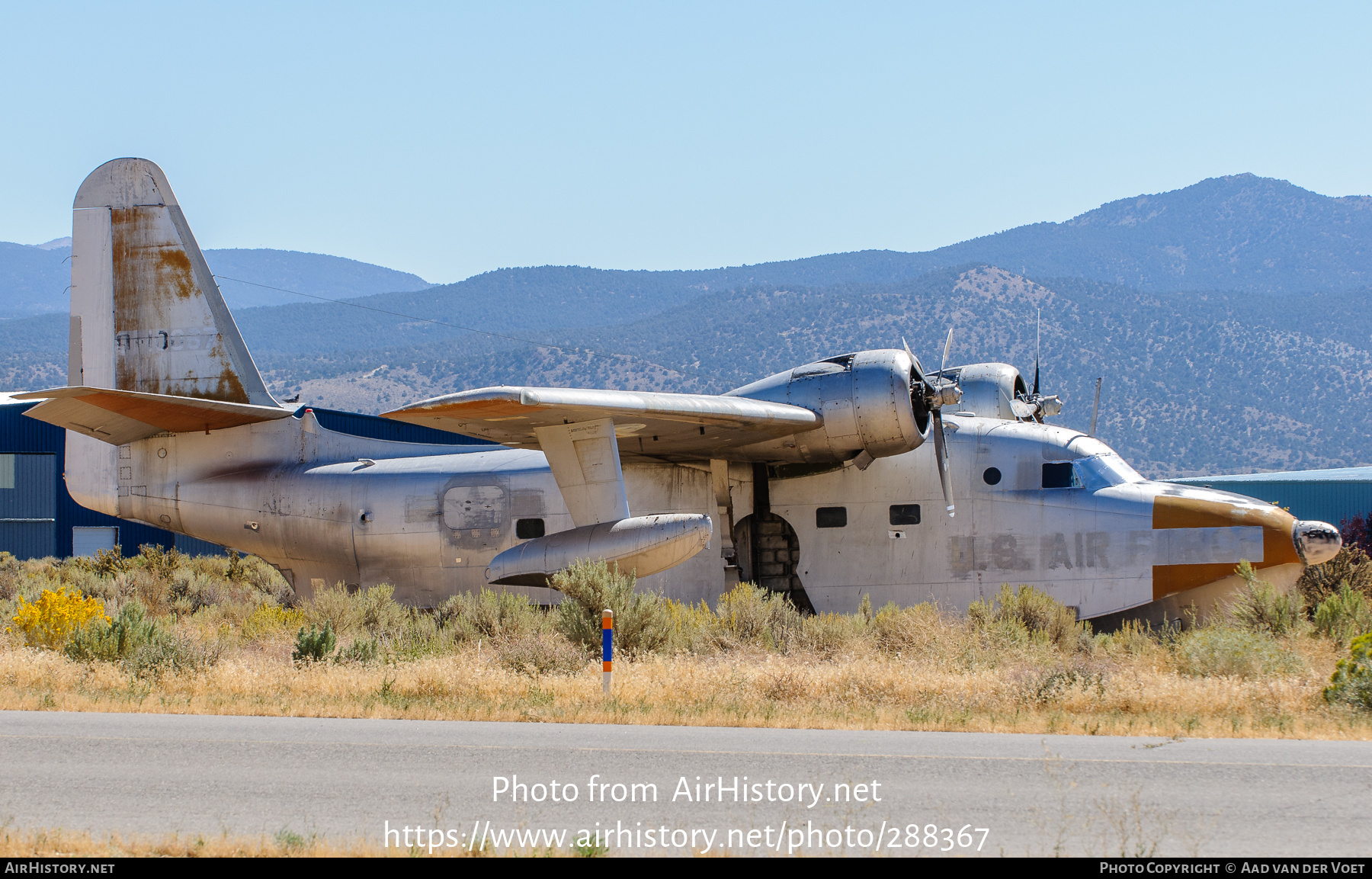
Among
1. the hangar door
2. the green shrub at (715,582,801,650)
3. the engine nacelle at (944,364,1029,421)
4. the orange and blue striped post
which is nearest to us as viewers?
the orange and blue striped post

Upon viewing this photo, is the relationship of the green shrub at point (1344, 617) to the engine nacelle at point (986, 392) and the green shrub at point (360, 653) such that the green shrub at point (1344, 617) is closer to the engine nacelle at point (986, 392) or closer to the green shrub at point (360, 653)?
the engine nacelle at point (986, 392)

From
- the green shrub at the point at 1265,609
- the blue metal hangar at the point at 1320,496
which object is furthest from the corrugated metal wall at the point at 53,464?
the blue metal hangar at the point at 1320,496

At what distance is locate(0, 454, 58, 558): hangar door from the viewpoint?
45125mm

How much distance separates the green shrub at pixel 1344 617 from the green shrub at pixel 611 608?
27.3 feet

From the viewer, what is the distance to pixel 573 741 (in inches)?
368

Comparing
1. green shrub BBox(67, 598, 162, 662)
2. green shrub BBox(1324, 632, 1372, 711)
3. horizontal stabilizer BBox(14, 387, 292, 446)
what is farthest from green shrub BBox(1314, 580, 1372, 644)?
horizontal stabilizer BBox(14, 387, 292, 446)

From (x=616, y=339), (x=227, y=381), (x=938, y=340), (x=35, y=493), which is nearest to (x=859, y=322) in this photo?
(x=938, y=340)

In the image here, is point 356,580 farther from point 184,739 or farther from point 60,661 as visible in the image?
point 184,739

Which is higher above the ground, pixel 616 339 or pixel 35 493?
pixel 616 339

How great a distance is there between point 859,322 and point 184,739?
130008 mm

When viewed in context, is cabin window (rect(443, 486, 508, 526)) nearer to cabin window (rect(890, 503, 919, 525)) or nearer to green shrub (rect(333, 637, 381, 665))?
green shrub (rect(333, 637, 381, 665))

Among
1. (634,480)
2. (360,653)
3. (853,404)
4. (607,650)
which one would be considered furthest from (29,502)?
(607,650)

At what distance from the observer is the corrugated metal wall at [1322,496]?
48562 millimetres

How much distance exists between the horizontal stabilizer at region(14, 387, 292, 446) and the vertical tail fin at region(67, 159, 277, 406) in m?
0.64
